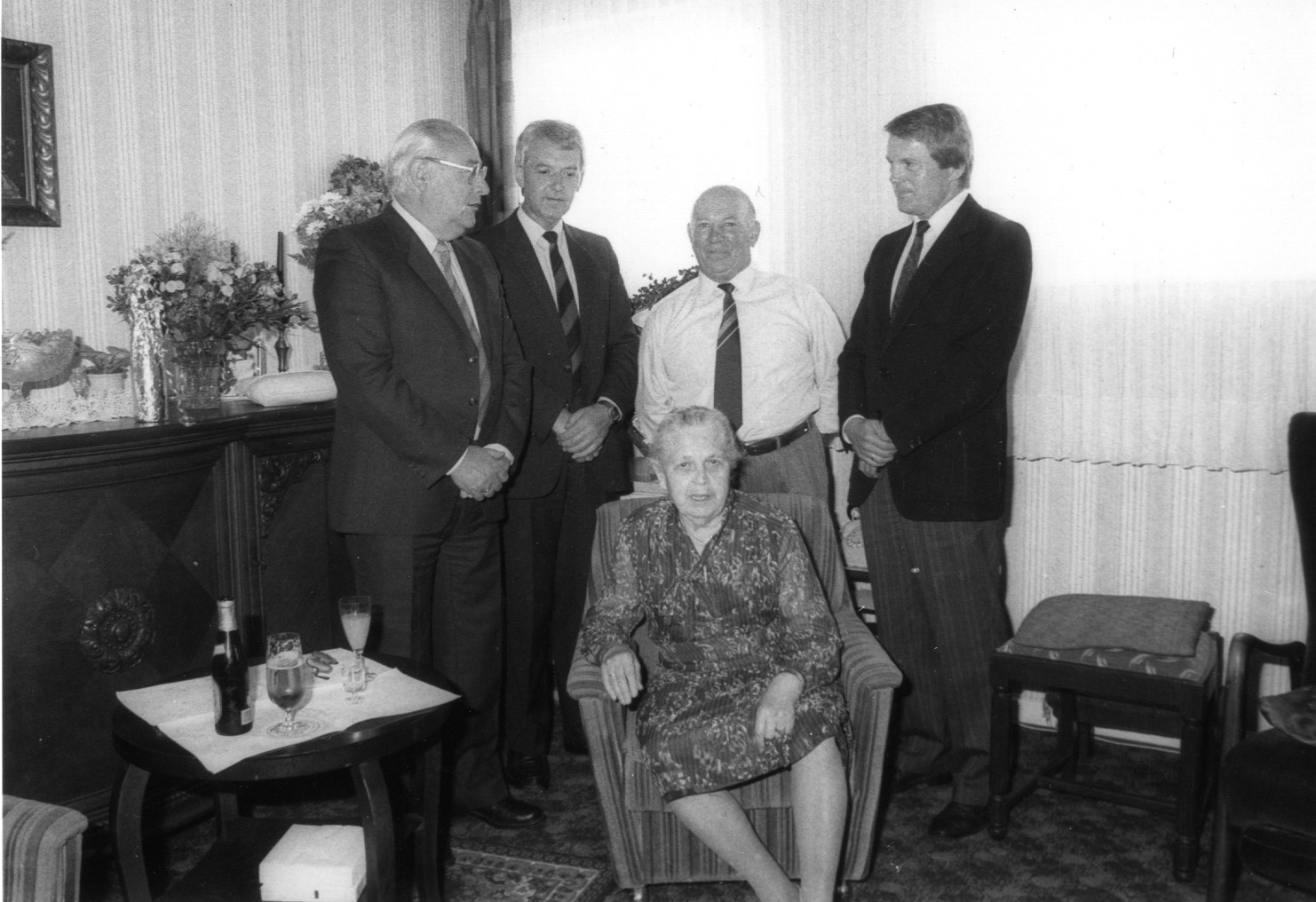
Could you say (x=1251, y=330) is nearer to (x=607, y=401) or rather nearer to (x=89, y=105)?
(x=607, y=401)

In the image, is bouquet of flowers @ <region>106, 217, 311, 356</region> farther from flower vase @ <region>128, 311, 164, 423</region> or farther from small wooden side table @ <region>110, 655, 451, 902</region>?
small wooden side table @ <region>110, 655, 451, 902</region>

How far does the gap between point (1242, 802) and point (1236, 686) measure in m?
0.42

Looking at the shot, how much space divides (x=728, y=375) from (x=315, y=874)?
171 centimetres

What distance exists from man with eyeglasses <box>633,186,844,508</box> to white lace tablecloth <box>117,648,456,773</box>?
1.22 meters

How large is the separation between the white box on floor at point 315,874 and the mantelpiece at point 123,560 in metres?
0.81

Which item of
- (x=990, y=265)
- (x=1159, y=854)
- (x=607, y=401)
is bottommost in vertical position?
(x=1159, y=854)

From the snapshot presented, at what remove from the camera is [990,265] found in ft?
9.25

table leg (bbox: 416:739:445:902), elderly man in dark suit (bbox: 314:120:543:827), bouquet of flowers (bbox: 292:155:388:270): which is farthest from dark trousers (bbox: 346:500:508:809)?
bouquet of flowers (bbox: 292:155:388:270)

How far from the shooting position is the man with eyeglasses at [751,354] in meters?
3.11

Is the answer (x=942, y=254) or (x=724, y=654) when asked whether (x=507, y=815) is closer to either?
(x=724, y=654)

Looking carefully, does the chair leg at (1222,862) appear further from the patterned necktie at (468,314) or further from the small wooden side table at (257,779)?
the patterned necktie at (468,314)

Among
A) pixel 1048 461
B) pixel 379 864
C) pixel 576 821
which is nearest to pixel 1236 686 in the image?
pixel 1048 461

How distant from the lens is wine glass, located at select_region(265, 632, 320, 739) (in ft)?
6.52

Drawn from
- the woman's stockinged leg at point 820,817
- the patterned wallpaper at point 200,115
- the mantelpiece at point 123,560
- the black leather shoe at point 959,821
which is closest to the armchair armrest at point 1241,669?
the black leather shoe at point 959,821
